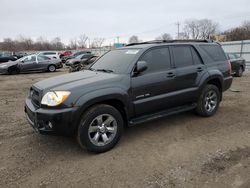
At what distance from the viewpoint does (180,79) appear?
461cm

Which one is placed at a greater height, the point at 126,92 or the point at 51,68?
the point at 126,92

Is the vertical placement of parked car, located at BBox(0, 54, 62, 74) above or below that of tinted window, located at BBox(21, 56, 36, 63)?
below

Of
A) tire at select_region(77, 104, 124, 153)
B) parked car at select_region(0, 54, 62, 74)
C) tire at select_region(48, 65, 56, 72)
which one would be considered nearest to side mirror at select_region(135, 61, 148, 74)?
tire at select_region(77, 104, 124, 153)

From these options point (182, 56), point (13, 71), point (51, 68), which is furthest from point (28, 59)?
point (182, 56)

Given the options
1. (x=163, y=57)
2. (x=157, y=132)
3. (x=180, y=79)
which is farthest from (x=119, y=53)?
(x=157, y=132)

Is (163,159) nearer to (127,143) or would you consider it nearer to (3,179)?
(127,143)

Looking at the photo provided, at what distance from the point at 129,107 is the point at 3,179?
2128mm

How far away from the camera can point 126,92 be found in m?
3.83

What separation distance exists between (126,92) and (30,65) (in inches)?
586

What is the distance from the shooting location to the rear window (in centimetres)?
533

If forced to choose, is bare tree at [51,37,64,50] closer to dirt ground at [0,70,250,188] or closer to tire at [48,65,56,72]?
tire at [48,65,56,72]

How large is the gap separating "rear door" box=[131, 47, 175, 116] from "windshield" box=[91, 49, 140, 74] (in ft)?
0.79

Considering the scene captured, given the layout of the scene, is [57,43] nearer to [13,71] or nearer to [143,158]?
[13,71]

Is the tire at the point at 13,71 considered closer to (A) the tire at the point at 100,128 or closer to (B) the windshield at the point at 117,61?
(B) the windshield at the point at 117,61
